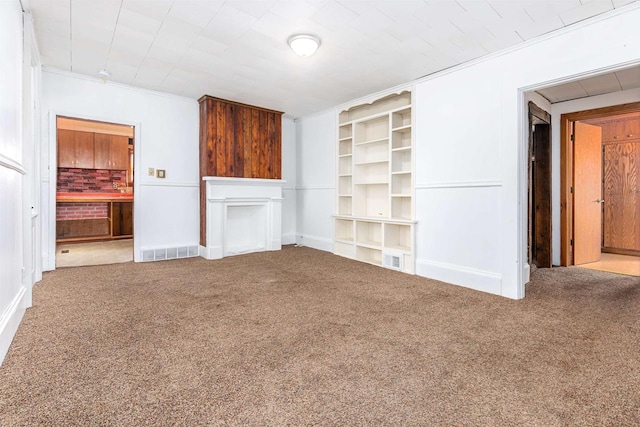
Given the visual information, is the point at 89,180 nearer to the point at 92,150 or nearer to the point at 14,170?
the point at 92,150

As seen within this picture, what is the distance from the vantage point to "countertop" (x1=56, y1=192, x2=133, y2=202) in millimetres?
6223

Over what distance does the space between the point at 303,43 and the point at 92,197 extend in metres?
5.74

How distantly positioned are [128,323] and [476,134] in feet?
11.8

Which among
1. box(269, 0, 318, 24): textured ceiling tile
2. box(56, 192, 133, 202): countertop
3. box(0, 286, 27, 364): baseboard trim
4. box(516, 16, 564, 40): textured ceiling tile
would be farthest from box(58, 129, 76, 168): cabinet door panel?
box(516, 16, 564, 40): textured ceiling tile

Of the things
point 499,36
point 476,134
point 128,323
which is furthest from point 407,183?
point 128,323

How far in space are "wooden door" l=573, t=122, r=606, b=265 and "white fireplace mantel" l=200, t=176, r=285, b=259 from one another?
4.32 m

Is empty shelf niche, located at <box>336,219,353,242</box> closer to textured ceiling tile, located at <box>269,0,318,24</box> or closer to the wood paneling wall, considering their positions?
the wood paneling wall

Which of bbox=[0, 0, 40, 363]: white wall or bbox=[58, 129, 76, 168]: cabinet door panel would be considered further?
bbox=[58, 129, 76, 168]: cabinet door panel

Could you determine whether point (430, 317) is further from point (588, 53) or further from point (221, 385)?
point (588, 53)

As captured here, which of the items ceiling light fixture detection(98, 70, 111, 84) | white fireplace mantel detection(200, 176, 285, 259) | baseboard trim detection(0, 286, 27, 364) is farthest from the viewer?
white fireplace mantel detection(200, 176, 285, 259)

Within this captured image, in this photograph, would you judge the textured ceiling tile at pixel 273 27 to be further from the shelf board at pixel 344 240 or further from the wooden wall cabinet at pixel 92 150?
the wooden wall cabinet at pixel 92 150

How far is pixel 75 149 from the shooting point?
676 centimetres

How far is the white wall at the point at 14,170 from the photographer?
186 centimetres

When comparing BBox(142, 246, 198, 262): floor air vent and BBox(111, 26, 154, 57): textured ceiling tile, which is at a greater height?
BBox(111, 26, 154, 57): textured ceiling tile
